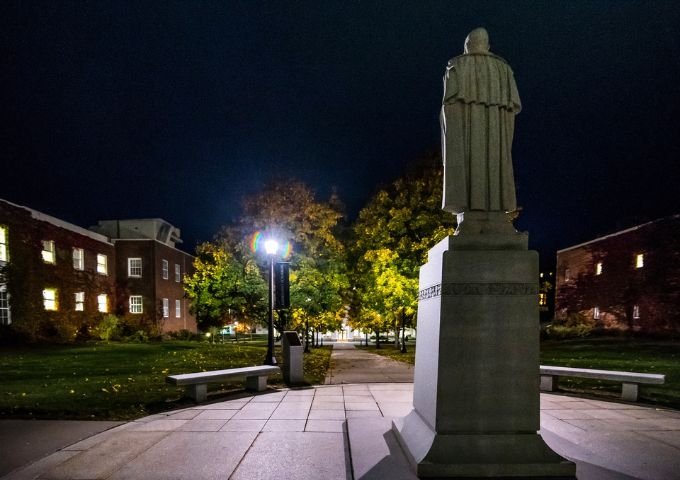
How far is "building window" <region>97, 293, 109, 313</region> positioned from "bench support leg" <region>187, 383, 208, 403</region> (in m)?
23.6

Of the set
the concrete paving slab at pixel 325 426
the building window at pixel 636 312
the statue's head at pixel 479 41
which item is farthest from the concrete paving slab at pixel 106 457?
the building window at pixel 636 312

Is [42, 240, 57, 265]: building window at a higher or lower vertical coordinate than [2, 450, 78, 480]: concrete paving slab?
higher

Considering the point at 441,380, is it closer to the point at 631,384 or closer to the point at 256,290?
the point at 631,384

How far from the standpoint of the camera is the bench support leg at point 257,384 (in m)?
8.93

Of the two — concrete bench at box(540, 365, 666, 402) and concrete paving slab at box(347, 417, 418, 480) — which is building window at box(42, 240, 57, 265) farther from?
concrete bench at box(540, 365, 666, 402)

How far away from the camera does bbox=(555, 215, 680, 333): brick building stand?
74.2 ft

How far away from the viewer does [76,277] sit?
25406 mm

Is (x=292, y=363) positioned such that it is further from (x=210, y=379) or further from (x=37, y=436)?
(x=37, y=436)

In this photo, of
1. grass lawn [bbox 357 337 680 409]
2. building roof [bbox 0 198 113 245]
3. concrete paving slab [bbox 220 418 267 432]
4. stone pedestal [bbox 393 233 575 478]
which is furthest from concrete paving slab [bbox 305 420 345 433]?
building roof [bbox 0 198 113 245]

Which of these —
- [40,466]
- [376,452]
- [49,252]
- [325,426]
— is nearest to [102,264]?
[49,252]

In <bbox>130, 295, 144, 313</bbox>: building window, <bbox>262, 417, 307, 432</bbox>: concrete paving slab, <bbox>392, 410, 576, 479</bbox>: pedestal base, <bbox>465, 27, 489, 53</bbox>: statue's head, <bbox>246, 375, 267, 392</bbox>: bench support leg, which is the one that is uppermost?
<bbox>465, 27, 489, 53</bbox>: statue's head

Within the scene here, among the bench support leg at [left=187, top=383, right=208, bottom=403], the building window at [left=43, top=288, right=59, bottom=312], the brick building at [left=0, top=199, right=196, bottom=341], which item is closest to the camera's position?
the bench support leg at [left=187, top=383, right=208, bottom=403]

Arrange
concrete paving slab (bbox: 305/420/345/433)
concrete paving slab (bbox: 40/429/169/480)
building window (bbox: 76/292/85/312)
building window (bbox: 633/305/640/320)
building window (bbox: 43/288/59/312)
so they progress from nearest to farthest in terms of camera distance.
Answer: concrete paving slab (bbox: 40/429/169/480), concrete paving slab (bbox: 305/420/345/433), building window (bbox: 43/288/59/312), building window (bbox: 633/305/640/320), building window (bbox: 76/292/85/312)

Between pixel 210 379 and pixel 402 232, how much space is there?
14.7 meters
